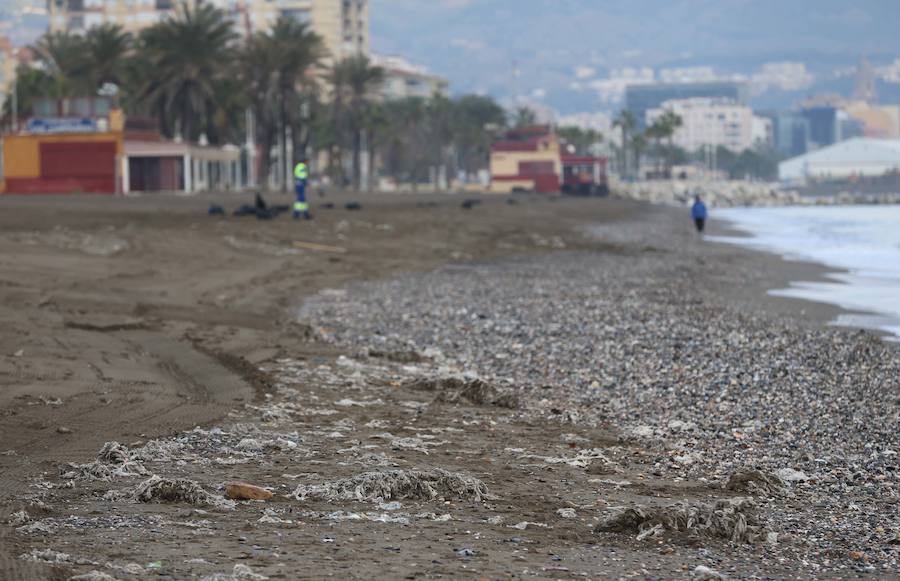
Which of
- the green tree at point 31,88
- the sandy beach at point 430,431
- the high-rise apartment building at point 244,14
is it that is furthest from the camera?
the high-rise apartment building at point 244,14

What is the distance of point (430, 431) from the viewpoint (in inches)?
395

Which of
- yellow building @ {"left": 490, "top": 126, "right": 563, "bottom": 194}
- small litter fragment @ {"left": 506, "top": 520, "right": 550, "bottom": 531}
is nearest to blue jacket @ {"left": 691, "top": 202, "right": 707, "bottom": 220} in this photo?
small litter fragment @ {"left": 506, "top": 520, "right": 550, "bottom": 531}

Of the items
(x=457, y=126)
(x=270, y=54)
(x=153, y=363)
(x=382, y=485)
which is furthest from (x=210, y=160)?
(x=457, y=126)

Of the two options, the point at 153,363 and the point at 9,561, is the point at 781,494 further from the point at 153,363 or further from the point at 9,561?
the point at 153,363

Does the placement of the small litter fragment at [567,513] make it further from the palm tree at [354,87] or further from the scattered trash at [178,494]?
the palm tree at [354,87]

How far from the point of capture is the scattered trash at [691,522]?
6.88 metres

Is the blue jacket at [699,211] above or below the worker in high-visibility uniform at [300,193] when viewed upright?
below

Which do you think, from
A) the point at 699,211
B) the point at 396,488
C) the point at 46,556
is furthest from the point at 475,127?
the point at 46,556

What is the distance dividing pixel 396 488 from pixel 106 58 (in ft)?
263

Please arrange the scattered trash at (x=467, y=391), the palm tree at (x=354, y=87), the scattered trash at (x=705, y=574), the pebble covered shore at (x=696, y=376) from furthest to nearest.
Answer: the palm tree at (x=354, y=87) < the scattered trash at (x=467, y=391) < the pebble covered shore at (x=696, y=376) < the scattered trash at (x=705, y=574)

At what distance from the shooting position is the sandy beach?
253 inches

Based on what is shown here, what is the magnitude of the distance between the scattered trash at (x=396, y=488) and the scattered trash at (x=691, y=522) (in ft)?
3.12

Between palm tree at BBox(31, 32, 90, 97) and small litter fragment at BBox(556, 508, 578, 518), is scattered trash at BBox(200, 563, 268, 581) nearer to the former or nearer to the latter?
small litter fragment at BBox(556, 508, 578, 518)

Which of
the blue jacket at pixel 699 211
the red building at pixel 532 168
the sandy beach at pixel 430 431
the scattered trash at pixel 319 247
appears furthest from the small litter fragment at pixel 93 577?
the red building at pixel 532 168
